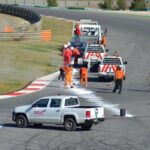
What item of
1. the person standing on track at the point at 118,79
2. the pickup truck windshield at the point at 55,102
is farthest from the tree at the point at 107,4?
the pickup truck windshield at the point at 55,102

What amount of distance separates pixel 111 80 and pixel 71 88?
3565 millimetres

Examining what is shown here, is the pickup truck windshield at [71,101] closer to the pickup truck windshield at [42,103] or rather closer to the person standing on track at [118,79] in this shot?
the pickup truck windshield at [42,103]

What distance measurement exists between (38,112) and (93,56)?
20.8 meters

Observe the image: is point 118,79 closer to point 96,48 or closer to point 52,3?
point 96,48

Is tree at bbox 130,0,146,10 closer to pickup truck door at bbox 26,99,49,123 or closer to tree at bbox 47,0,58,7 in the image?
tree at bbox 47,0,58,7

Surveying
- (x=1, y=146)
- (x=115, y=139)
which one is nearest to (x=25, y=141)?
(x=1, y=146)

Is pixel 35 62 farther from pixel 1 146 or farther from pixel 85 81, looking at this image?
pixel 1 146

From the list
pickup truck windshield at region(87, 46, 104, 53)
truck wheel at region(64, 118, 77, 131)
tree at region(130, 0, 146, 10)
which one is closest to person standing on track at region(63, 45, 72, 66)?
pickup truck windshield at region(87, 46, 104, 53)

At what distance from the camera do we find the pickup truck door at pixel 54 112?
2805 centimetres

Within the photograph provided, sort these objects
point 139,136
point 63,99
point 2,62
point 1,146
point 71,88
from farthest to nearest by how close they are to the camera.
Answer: point 2,62 → point 71,88 → point 63,99 → point 139,136 → point 1,146

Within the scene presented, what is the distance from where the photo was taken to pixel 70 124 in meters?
27.6

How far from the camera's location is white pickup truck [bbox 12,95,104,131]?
27250 mm

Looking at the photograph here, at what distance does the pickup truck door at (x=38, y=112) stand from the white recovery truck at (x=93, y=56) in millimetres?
19128

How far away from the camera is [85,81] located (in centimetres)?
4222
